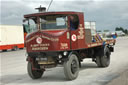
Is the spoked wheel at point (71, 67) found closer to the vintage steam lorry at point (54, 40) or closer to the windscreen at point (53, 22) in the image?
the vintage steam lorry at point (54, 40)

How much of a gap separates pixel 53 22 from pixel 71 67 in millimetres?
1846

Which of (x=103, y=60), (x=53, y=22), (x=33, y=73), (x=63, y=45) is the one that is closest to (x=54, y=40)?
(x=63, y=45)

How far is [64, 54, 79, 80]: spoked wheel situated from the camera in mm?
7938

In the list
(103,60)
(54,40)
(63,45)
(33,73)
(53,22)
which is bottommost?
(33,73)

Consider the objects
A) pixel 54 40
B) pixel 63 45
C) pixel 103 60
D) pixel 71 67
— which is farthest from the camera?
pixel 103 60

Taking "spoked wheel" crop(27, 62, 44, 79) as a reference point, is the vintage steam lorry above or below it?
above

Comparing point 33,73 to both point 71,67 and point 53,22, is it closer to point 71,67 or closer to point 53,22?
point 71,67

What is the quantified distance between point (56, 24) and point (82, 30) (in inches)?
50.3

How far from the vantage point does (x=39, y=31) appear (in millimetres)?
8062

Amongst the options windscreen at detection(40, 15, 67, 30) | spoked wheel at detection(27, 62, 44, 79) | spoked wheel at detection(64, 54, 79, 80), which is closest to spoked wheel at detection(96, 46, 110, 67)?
spoked wheel at detection(64, 54, 79, 80)

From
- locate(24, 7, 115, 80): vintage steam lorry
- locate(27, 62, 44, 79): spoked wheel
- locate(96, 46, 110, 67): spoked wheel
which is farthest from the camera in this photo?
locate(96, 46, 110, 67): spoked wheel

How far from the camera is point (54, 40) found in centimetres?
779

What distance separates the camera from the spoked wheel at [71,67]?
794 cm

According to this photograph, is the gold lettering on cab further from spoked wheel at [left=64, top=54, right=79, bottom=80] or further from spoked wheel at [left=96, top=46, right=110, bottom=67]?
spoked wheel at [left=96, top=46, right=110, bottom=67]
